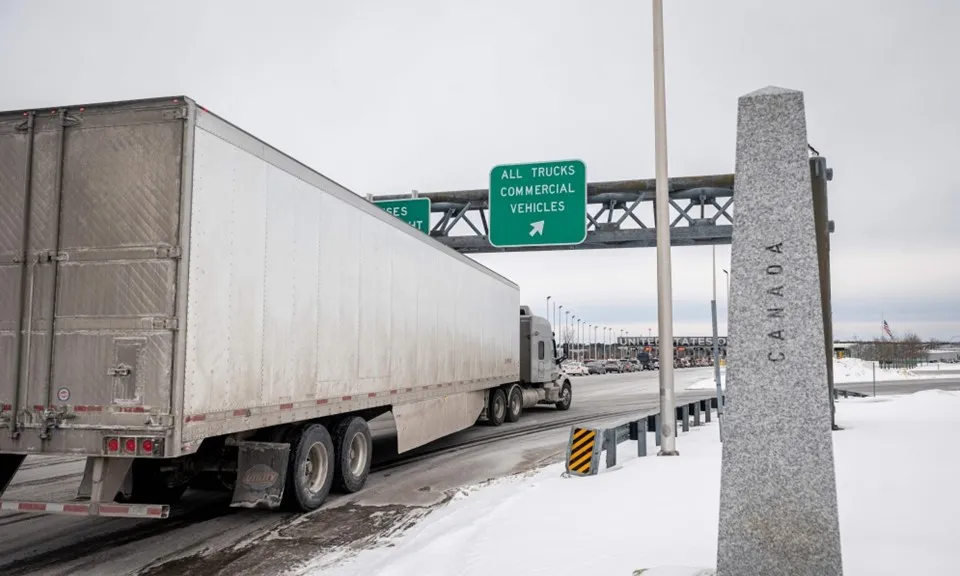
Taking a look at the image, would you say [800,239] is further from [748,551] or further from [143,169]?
[143,169]

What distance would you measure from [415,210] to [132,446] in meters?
14.4

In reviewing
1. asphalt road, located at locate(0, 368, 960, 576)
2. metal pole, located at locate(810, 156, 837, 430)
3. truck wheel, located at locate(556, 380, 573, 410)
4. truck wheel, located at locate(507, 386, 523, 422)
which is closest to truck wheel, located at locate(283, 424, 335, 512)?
asphalt road, located at locate(0, 368, 960, 576)

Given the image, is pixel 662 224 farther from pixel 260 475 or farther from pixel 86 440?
pixel 86 440

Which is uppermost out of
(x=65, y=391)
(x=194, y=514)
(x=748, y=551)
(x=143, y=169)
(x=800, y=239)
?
(x=143, y=169)

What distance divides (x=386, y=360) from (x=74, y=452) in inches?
190

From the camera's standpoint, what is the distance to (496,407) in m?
18.7

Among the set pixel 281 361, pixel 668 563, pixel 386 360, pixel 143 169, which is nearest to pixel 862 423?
pixel 386 360

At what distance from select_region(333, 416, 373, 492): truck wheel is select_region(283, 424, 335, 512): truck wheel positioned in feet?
0.64

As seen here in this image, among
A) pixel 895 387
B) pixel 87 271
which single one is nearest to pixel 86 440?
pixel 87 271

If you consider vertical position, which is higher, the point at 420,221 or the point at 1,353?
the point at 420,221

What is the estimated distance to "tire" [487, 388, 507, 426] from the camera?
60.5 ft

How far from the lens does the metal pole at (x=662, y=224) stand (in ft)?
37.5

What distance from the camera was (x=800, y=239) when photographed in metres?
4.69

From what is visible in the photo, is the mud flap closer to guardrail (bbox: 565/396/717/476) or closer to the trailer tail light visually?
the trailer tail light
